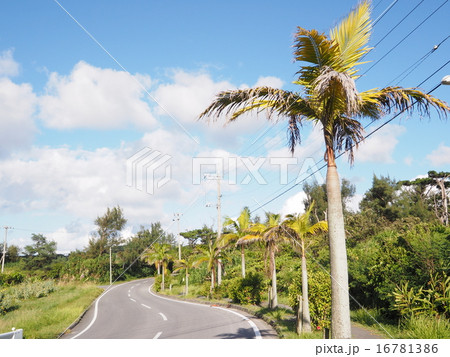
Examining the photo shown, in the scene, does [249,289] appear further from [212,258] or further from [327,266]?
[212,258]

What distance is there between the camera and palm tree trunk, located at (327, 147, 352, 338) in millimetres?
5020

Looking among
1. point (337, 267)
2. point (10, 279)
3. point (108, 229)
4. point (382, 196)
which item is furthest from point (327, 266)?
point (108, 229)

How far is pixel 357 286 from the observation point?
13.9 m

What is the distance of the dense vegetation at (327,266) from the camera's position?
30.3 feet

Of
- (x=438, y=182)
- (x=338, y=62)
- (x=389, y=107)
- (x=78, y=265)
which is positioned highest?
(x=438, y=182)

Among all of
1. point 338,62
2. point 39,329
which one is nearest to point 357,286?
point 338,62

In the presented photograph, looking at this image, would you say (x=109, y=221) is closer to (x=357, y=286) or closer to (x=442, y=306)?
(x=357, y=286)

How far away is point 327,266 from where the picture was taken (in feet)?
58.6

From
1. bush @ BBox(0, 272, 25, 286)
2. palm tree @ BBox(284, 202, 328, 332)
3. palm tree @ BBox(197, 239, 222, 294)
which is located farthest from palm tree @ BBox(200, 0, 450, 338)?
bush @ BBox(0, 272, 25, 286)

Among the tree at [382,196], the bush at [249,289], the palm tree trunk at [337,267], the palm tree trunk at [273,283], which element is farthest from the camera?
the tree at [382,196]

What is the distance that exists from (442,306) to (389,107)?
6165mm

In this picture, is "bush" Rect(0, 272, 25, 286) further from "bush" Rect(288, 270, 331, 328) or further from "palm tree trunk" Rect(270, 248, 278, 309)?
"bush" Rect(288, 270, 331, 328)

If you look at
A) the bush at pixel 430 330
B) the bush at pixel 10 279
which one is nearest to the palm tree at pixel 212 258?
the bush at pixel 430 330

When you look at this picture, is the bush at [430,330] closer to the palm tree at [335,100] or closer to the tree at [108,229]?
the palm tree at [335,100]
